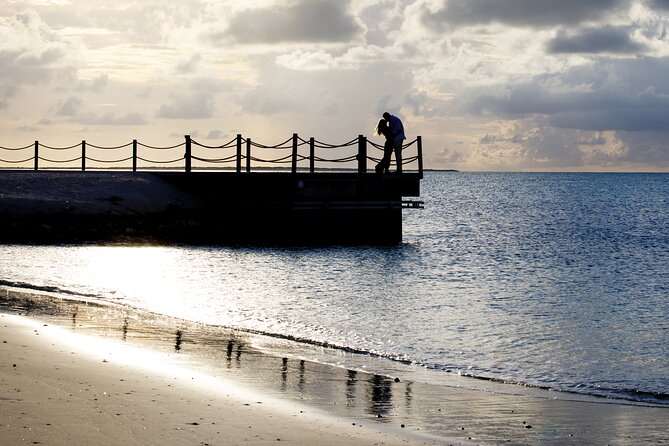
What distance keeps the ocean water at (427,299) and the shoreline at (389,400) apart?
0.94m

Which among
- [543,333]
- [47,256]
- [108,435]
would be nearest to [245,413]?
[108,435]

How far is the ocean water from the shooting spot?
1384cm

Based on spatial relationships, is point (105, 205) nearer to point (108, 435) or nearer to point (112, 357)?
point (112, 357)

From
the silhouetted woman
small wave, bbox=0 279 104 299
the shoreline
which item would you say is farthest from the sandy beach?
the silhouetted woman

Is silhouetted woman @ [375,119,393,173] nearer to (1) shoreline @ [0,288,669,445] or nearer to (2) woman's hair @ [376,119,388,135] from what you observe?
(2) woman's hair @ [376,119,388,135]

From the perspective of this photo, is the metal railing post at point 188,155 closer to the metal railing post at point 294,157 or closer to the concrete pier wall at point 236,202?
the concrete pier wall at point 236,202

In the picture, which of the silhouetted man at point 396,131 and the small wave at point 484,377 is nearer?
the small wave at point 484,377

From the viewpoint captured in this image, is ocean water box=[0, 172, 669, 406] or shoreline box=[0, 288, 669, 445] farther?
ocean water box=[0, 172, 669, 406]

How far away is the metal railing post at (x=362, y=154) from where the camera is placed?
3472cm

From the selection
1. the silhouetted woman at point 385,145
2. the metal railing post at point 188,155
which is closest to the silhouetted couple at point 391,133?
the silhouetted woman at point 385,145

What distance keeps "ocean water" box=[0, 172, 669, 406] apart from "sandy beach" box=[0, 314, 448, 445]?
3.33 meters

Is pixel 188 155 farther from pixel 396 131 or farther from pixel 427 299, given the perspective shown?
pixel 427 299

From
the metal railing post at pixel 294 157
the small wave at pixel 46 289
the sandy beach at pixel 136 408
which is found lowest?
the sandy beach at pixel 136 408

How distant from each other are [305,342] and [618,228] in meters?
45.4
